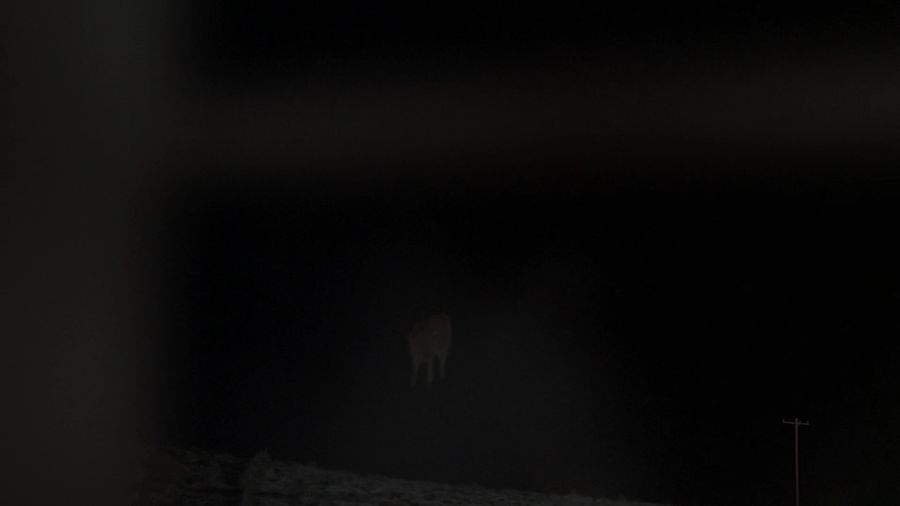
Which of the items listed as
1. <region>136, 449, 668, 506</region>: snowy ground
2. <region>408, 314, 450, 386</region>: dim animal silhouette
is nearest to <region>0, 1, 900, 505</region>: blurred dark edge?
<region>136, 449, 668, 506</region>: snowy ground

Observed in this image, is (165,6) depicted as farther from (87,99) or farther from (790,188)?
(790,188)

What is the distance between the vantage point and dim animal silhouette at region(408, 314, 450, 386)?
1607 millimetres

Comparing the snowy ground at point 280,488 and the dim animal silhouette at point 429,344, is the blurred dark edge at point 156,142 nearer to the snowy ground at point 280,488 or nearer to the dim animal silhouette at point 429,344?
the snowy ground at point 280,488

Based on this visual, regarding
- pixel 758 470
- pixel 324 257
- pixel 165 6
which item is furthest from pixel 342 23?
pixel 758 470

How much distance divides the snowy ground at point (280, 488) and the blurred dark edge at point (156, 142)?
7 cm

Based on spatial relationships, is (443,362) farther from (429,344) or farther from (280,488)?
(280,488)

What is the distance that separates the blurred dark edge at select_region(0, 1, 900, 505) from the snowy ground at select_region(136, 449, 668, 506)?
7cm

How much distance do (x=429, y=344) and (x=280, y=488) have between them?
1.17ft

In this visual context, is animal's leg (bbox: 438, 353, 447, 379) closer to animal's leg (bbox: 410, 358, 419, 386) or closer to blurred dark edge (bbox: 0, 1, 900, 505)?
animal's leg (bbox: 410, 358, 419, 386)

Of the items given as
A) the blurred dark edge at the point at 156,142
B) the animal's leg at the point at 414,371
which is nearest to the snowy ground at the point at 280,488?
the blurred dark edge at the point at 156,142

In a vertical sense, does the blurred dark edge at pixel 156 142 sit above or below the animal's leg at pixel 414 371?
above

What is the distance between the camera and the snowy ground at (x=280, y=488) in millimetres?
1375

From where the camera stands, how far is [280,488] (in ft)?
4.73

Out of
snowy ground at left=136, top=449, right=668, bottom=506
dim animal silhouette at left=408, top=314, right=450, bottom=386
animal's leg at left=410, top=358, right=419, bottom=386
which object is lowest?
snowy ground at left=136, top=449, right=668, bottom=506
